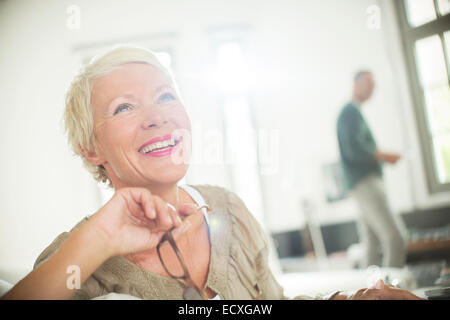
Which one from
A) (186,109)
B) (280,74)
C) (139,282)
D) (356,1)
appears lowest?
(139,282)

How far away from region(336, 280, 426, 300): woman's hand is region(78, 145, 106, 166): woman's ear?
Answer: 548 mm

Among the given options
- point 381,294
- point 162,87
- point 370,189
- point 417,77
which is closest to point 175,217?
point 162,87

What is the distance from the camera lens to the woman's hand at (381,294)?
598 millimetres

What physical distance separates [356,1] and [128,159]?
2.31 ft

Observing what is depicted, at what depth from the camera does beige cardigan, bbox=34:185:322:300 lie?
57 cm

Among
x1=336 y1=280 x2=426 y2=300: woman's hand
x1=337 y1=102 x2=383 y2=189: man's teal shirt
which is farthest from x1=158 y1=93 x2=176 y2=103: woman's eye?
x1=337 y1=102 x2=383 y2=189: man's teal shirt

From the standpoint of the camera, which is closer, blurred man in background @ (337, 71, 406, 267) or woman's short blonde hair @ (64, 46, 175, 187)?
woman's short blonde hair @ (64, 46, 175, 187)

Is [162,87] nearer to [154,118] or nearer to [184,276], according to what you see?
[154,118]

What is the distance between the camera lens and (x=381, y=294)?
1.98 ft

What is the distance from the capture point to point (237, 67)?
0.83 m

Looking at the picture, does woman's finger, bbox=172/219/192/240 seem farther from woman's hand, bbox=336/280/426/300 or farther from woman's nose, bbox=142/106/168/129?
woman's hand, bbox=336/280/426/300

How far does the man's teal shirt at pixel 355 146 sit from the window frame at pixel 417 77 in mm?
192

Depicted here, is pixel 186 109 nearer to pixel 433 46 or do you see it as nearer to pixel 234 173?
pixel 234 173

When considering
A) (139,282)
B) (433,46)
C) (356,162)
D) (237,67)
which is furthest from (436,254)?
(139,282)
